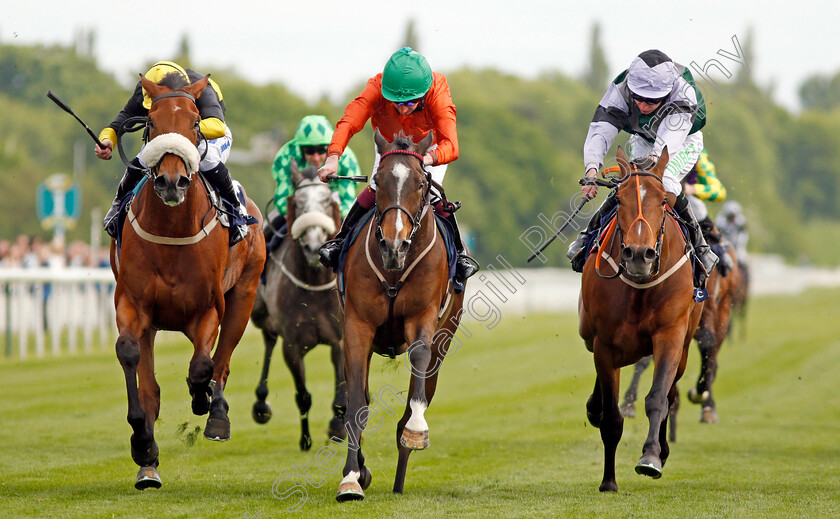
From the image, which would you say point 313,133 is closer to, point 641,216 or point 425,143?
point 425,143

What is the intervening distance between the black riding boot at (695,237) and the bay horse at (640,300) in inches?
11.1

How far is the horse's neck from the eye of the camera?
6.82 metres

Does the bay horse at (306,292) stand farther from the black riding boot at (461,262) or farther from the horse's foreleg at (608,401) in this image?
the horse's foreleg at (608,401)

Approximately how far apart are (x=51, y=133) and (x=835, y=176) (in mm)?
81505

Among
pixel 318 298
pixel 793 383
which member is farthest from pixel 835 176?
pixel 318 298

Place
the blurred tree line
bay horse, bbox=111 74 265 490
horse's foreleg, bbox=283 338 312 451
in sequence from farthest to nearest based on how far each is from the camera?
the blurred tree line < horse's foreleg, bbox=283 338 312 451 < bay horse, bbox=111 74 265 490

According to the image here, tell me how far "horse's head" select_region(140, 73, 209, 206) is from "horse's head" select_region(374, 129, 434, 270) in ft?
3.53

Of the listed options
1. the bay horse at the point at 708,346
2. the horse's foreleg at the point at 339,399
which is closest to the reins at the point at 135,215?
the horse's foreleg at the point at 339,399

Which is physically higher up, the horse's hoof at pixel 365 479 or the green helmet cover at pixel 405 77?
the green helmet cover at pixel 405 77

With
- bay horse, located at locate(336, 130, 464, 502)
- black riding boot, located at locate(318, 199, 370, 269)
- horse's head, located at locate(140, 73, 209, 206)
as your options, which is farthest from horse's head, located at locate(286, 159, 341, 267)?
horse's head, located at locate(140, 73, 209, 206)

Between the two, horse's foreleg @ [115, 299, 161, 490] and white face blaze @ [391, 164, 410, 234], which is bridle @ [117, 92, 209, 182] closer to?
horse's foreleg @ [115, 299, 161, 490]

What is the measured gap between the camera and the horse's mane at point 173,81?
22.7 feet

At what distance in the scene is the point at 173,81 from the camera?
22.7 feet

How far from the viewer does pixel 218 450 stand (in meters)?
9.37
